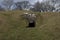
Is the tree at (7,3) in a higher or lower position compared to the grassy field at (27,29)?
higher

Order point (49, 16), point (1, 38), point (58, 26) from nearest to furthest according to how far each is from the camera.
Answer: point (1, 38), point (58, 26), point (49, 16)

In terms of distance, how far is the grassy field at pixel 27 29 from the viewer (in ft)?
38.1

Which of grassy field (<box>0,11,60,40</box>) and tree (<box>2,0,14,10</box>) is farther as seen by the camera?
tree (<box>2,0,14,10</box>)

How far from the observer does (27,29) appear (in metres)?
12.9

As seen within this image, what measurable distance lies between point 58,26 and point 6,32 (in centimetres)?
389

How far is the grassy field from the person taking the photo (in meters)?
11.6

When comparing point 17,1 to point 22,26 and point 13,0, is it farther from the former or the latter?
point 22,26

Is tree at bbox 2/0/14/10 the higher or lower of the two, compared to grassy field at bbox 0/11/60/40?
higher

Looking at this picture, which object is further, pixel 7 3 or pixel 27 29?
pixel 7 3

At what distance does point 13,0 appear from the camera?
119 feet

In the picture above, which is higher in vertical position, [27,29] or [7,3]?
[7,3]

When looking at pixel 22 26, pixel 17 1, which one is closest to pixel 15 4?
pixel 17 1

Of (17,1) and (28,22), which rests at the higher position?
(17,1)

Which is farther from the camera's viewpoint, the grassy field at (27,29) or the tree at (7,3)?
the tree at (7,3)
